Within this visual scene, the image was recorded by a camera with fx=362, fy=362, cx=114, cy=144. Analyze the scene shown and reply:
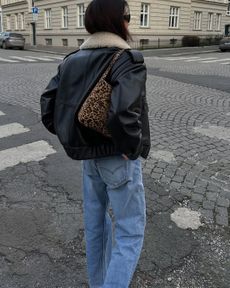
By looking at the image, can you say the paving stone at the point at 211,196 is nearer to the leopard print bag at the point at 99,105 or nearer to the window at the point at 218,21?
the leopard print bag at the point at 99,105

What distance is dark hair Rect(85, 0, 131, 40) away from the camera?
6.22 feet

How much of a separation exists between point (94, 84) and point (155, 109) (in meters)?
6.02

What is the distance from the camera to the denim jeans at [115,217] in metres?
2.09

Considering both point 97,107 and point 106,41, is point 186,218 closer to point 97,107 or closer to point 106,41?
point 97,107

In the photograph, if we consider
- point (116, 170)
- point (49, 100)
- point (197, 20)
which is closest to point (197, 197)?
point (116, 170)

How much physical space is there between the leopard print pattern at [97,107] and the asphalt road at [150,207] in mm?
1343

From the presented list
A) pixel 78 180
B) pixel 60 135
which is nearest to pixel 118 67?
pixel 60 135

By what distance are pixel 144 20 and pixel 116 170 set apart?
102 feet

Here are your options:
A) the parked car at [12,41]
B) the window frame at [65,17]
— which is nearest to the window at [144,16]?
the window frame at [65,17]

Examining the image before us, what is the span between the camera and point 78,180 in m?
4.33

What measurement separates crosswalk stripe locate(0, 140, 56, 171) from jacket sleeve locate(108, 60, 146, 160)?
3.22 m

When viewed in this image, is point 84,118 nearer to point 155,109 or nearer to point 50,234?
point 50,234

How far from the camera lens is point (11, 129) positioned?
6.32 m

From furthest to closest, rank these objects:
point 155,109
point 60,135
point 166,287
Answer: point 155,109 < point 166,287 < point 60,135
